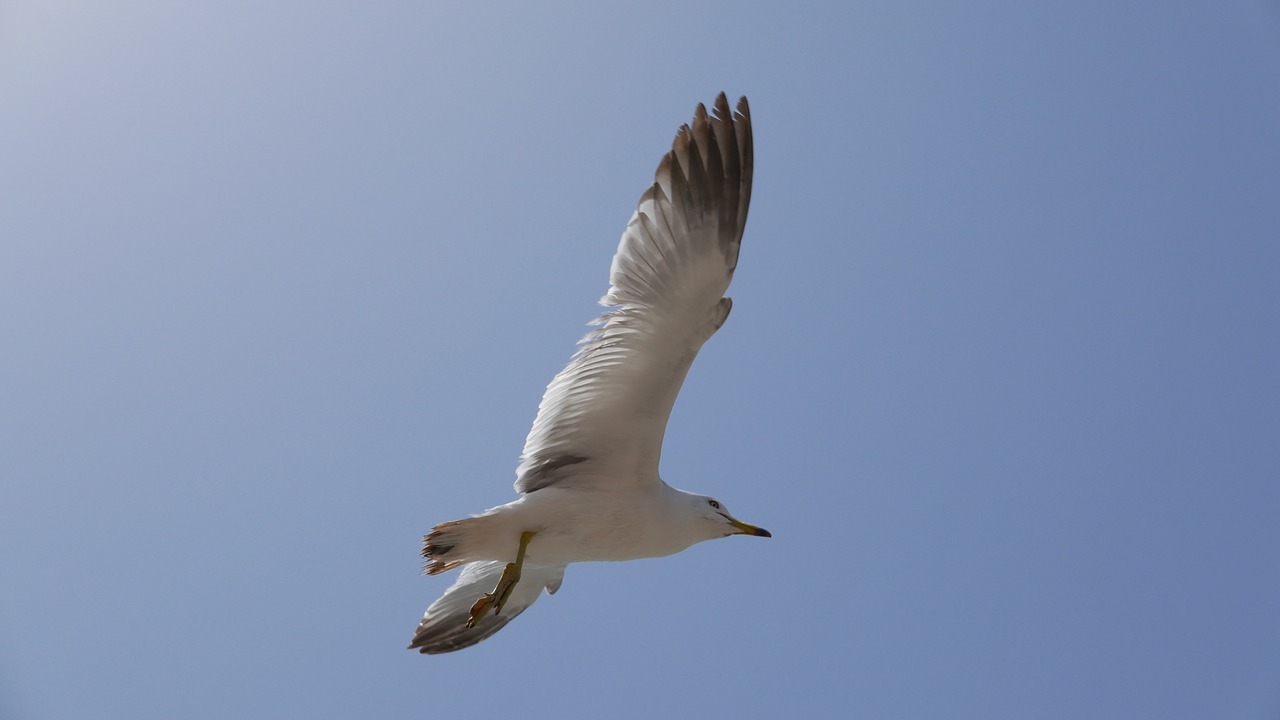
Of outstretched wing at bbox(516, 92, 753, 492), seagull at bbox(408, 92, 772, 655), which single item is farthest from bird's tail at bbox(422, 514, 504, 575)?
outstretched wing at bbox(516, 92, 753, 492)

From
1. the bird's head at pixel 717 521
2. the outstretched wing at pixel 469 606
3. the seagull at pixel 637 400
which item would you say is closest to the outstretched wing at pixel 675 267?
the seagull at pixel 637 400

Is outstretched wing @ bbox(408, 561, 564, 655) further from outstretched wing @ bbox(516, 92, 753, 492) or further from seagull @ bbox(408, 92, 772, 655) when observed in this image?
outstretched wing @ bbox(516, 92, 753, 492)

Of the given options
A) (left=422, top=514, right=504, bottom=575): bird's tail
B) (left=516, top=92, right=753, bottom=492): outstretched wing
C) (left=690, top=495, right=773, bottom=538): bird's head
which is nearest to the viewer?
(left=516, top=92, right=753, bottom=492): outstretched wing

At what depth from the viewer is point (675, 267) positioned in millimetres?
5441

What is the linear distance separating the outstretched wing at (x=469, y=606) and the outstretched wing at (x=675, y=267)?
202cm

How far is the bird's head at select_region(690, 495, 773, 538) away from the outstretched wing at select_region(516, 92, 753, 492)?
82cm

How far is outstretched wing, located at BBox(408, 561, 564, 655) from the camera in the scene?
278 inches

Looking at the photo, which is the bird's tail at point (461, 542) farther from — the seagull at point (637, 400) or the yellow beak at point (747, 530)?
the yellow beak at point (747, 530)

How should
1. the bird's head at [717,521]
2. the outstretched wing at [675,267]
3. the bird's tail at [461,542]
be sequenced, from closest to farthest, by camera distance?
the outstretched wing at [675,267], the bird's tail at [461,542], the bird's head at [717,521]

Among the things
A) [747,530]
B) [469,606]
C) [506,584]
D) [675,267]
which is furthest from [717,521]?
[469,606]

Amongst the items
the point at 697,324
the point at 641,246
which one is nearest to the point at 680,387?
the point at 697,324

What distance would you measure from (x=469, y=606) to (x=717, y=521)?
2044mm

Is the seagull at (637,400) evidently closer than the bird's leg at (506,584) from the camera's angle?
Yes

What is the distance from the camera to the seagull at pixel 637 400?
215 inches
